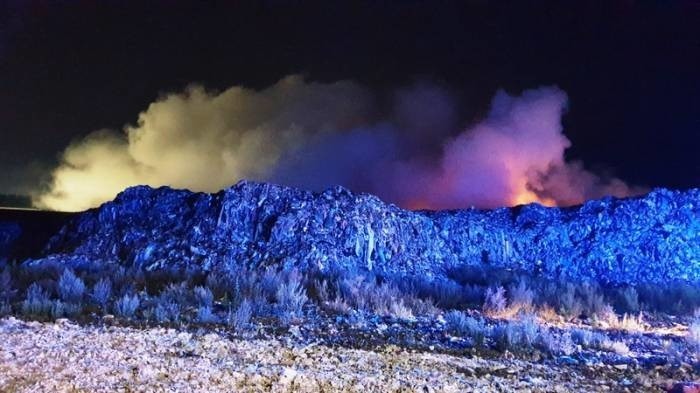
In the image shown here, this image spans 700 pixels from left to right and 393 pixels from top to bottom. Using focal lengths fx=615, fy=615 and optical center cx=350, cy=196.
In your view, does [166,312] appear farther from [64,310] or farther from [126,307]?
[64,310]

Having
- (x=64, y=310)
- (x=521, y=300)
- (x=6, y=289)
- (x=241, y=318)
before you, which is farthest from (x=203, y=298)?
(x=521, y=300)

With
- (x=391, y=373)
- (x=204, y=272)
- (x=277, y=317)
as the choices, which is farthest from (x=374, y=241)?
(x=391, y=373)

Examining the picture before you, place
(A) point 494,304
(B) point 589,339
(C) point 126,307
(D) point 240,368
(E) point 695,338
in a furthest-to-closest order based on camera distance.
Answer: (A) point 494,304, (C) point 126,307, (E) point 695,338, (B) point 589,339, (D) point 240,368

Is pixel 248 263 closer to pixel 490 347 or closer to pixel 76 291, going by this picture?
pixel 76 291

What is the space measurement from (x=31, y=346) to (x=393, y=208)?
56.7ft

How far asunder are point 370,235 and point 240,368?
14399 millimetres

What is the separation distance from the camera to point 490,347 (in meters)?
9.83

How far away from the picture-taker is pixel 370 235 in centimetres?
2159

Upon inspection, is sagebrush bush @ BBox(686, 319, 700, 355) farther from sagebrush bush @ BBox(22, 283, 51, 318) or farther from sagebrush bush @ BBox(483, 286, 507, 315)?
sagebrush bush @ BBox(22, 283, 51, 318)

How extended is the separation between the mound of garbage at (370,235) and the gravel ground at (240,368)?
9.98m

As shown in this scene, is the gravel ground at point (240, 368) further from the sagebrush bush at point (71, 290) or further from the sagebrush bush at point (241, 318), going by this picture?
the sagebrush bush at point (71, 290)

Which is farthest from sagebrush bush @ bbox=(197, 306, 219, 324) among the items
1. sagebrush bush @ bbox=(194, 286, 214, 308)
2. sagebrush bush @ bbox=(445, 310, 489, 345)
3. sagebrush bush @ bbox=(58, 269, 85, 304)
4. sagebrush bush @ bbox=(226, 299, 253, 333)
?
sagebrush bush @ bbox=(445, 310, 489, 345)

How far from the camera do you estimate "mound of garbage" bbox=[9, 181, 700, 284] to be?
20.3m

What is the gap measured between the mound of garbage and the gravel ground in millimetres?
9983
